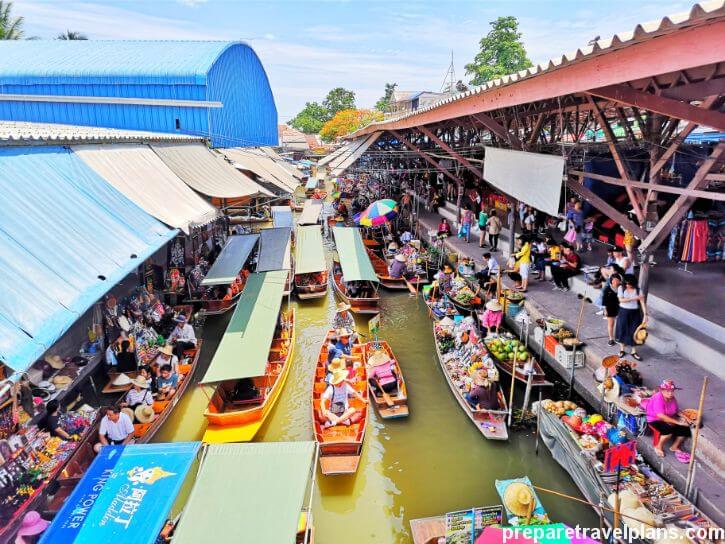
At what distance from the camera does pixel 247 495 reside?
5.56 metres

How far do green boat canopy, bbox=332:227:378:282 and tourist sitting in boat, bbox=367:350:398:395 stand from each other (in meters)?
4.85

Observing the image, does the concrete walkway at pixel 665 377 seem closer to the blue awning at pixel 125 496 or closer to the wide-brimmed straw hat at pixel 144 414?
the blue awning at pixel 125 496

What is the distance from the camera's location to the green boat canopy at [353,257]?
15.2 metres

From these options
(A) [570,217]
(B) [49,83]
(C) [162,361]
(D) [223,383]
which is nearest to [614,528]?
(D) [223,383]

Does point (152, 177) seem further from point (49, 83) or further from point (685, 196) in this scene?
point (49, 83)

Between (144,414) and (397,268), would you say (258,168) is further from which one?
(144,414)

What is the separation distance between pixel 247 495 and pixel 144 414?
13.4ft

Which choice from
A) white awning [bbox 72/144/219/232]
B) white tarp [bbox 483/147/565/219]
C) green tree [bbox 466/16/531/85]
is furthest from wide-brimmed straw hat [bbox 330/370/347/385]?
green tree [bbox 466/16/531/85]

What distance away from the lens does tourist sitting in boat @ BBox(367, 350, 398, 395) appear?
32.6 feet

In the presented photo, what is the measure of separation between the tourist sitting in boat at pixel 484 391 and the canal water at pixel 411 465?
1.81 ft

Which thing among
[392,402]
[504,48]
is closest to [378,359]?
[392,402]

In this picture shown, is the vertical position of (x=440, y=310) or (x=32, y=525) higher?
(x=440, y=310)

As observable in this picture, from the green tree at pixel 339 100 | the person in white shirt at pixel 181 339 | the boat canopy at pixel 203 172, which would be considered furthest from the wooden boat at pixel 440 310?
the green tree at pixel 339 100

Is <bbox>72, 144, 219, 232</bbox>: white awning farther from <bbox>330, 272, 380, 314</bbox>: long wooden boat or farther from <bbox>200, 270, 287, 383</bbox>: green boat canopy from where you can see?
<bbox>330, 272, 380, 314</bbox>: long wooden boat
